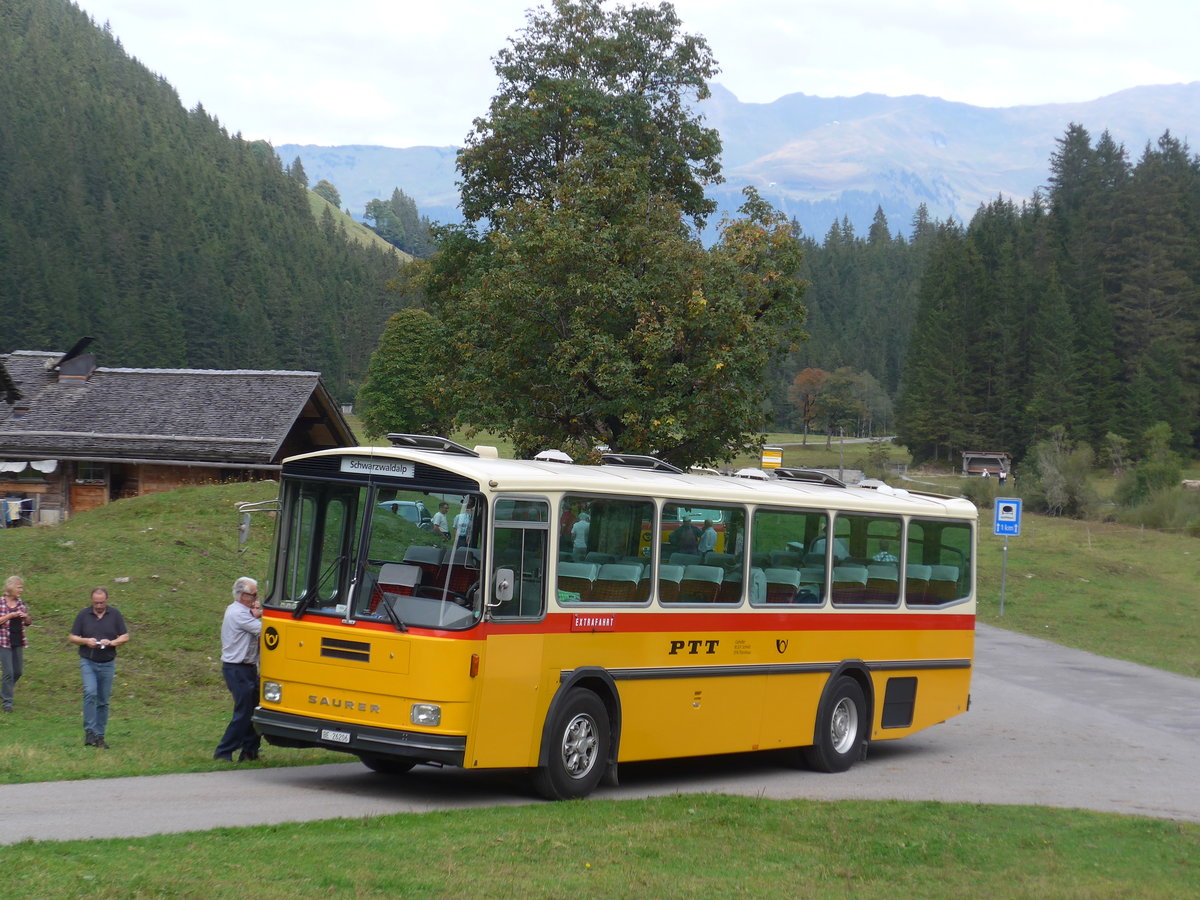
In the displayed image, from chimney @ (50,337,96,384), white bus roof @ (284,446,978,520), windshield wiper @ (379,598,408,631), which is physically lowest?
windshield wiper @ (379,598,408,631)

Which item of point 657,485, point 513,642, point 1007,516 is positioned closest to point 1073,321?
point 1007,516

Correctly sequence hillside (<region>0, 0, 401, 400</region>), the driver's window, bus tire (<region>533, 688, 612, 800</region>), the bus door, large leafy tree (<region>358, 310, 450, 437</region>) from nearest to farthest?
the bus door < the driver's window < bus tire (<region>533, 688, 612, 800</region>) < large leafy tree (<region>358, 310, 450, 437</region>) < hillside (<region>0, 0, 401, 400</region>)

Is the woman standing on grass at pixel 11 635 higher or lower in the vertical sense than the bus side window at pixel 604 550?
lower

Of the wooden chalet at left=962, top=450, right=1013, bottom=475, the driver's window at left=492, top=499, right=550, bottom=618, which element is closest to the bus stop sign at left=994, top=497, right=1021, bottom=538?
the driver's window at left=492, top=499, right=550, bottom=618

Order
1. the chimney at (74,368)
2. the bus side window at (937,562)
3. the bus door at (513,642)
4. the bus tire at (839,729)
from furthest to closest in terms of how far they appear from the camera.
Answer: the chimney at (74,368) → the bus side window at (937,562) → the bus tire at (839,729) → the bus door at (513,642)

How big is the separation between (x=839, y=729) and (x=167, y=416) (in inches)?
1124

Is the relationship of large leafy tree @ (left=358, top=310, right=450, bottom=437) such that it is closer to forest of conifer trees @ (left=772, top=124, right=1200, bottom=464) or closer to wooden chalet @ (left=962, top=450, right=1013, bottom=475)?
wooden chalet @ (left=962, top=450, right=1013, bottom=475)

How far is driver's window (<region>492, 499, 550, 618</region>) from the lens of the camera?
11.3 metres

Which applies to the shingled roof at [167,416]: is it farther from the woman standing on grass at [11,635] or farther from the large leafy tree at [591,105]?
the woman standing on grass at [11,635]

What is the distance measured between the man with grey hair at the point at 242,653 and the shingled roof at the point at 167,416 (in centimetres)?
2490

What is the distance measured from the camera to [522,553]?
11.5m

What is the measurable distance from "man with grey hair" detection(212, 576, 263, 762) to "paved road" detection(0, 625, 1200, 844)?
0.47 metres

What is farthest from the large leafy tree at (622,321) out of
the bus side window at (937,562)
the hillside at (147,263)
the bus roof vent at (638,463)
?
the hillside at (147,263)

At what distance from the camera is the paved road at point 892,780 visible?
1023cm
